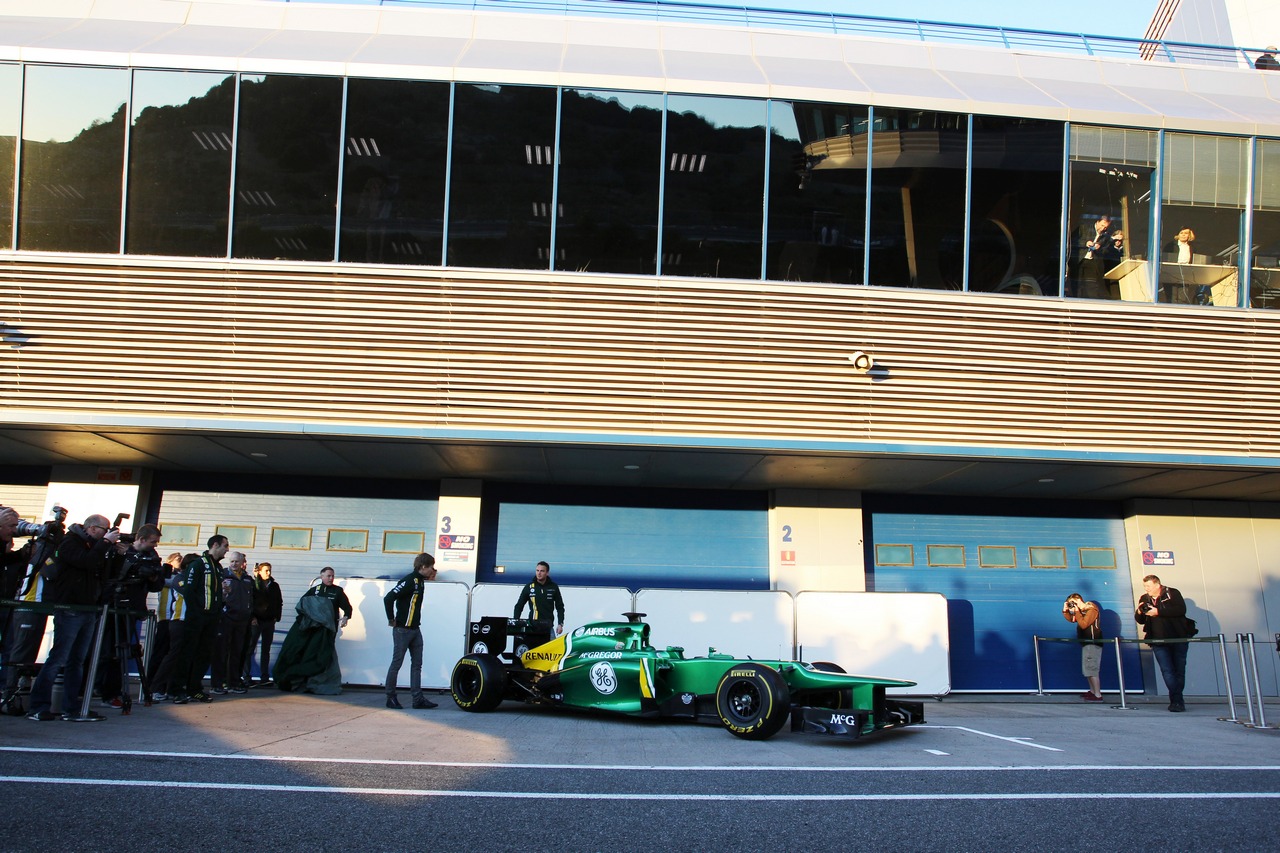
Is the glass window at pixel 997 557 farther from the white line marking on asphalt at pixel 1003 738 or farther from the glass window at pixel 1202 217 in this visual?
the white line marking on asphalt at pixel 1003 738

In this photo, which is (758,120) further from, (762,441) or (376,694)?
(376,694)

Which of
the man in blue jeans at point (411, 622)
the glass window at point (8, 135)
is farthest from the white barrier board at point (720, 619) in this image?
the glass window at point (8, 135)

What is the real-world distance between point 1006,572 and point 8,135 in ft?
55.8

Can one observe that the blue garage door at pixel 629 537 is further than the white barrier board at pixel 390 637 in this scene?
Yes

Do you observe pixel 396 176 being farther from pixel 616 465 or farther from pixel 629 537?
pixel 629 537

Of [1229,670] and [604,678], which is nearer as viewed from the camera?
[604,678]

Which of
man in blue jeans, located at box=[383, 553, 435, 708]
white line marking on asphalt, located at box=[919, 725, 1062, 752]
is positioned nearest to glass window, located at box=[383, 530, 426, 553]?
man in blue jeans, located at box=[383, 553, 435, 708]

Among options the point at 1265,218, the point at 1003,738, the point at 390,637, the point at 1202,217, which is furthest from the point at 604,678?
the point at 1265,218

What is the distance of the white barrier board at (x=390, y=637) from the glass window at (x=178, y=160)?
5784mm

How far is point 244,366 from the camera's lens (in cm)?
1395

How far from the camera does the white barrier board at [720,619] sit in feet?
49.8

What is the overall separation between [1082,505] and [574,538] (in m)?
9.18

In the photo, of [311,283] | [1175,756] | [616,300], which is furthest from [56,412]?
[1175,756]

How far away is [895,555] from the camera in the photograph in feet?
56.9
